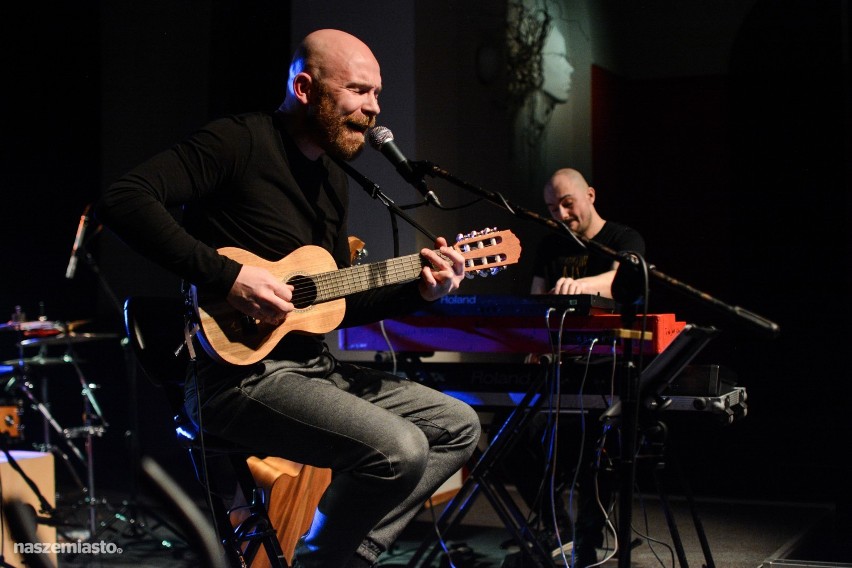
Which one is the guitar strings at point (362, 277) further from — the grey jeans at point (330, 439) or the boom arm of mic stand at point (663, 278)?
the boom arm of mic stand at point (663, 278)

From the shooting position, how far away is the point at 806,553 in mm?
3889

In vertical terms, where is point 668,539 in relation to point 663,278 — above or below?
below

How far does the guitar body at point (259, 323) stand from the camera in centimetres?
241

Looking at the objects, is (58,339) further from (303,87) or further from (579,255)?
(579,255)

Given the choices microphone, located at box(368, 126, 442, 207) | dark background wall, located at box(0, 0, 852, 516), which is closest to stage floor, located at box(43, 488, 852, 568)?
dark background wall, located at box(0, 0, 852, 516)

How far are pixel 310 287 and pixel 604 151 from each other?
3527 mm

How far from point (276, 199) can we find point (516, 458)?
2.00 metres

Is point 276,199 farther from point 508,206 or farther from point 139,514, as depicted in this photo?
point 139,514

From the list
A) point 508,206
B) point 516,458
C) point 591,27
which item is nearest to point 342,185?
point 508,206

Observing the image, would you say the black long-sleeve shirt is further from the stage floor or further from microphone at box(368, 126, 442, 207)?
the stage floor

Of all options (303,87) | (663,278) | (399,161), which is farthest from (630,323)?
(303,87)

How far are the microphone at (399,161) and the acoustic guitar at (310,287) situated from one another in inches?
11.5

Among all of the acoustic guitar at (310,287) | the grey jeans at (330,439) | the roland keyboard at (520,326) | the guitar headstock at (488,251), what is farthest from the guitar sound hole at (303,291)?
the roland keyboard at (520,326)

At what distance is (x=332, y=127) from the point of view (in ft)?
9.07
